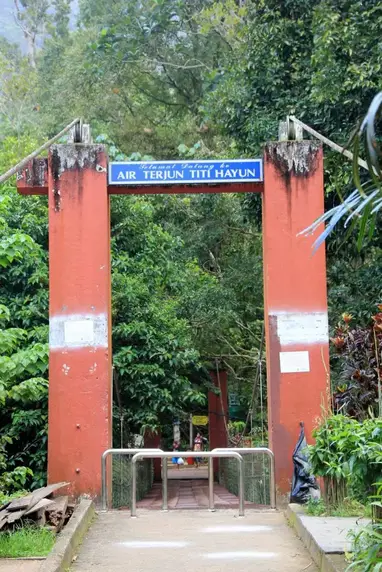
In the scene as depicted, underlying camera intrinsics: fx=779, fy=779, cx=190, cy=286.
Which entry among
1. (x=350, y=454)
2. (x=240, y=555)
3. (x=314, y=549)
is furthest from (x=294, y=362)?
(x=350, y=454)

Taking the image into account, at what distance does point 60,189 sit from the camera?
9.26 meters

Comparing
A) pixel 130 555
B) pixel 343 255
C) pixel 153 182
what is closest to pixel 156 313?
pixel 343 255

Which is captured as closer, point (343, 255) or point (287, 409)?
point (287, 409)

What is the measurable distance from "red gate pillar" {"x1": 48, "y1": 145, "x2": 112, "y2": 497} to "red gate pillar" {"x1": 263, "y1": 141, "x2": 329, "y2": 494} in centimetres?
192

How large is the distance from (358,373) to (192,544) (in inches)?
141

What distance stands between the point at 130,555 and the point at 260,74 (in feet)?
28.8

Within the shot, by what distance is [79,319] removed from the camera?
905 cm

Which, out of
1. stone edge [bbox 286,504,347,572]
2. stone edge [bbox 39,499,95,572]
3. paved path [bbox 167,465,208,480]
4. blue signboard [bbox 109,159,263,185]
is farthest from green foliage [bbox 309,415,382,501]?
paved path [bbox 167,465,208,480]

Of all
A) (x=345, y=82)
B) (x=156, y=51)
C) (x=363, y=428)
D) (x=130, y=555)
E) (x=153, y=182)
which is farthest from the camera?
(x=156, y=51)

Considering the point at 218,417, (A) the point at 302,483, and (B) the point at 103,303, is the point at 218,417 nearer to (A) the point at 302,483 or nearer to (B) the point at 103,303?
(B) the point at 103,303

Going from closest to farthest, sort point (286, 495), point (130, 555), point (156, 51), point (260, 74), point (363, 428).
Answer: point (363, 428) < point (130, 555) < point (286, 495) < point (260, 74) < point (156, 51)

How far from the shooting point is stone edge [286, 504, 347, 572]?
4.90 m

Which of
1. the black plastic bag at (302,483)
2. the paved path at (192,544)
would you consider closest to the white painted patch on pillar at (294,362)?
the black plastic bag at (302,483)

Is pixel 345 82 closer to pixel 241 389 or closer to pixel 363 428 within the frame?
pixel 363 428
